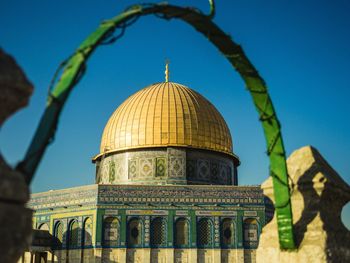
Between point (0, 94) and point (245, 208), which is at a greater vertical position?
point (245, 208)

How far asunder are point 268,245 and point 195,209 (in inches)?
685

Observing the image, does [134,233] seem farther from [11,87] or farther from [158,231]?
[11,87]

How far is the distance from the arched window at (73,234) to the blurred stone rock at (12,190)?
64.5 ft

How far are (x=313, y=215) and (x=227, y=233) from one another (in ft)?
58.9

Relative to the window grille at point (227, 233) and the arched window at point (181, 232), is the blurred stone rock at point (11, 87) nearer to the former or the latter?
the arched window at point (181, 232)

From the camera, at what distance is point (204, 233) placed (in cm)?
2209

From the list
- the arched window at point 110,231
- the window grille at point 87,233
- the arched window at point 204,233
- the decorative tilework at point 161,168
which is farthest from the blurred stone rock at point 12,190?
the decorative tilework at point 161,168

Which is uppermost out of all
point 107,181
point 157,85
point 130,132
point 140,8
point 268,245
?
point 157,85

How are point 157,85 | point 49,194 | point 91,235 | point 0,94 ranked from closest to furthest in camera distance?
point 0,94 → point 91,235 → point 49,194 → point 157,85

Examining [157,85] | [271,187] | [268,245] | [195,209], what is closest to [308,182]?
[271,187]

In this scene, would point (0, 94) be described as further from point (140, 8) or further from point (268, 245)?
point (268, 245)

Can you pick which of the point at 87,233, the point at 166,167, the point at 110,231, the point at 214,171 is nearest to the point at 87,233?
the point at 87,233

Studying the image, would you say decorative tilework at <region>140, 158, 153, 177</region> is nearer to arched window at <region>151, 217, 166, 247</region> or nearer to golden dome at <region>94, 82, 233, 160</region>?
golden dome at <region>94, 82, 233, 160</region>

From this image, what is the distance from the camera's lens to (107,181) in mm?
25266
